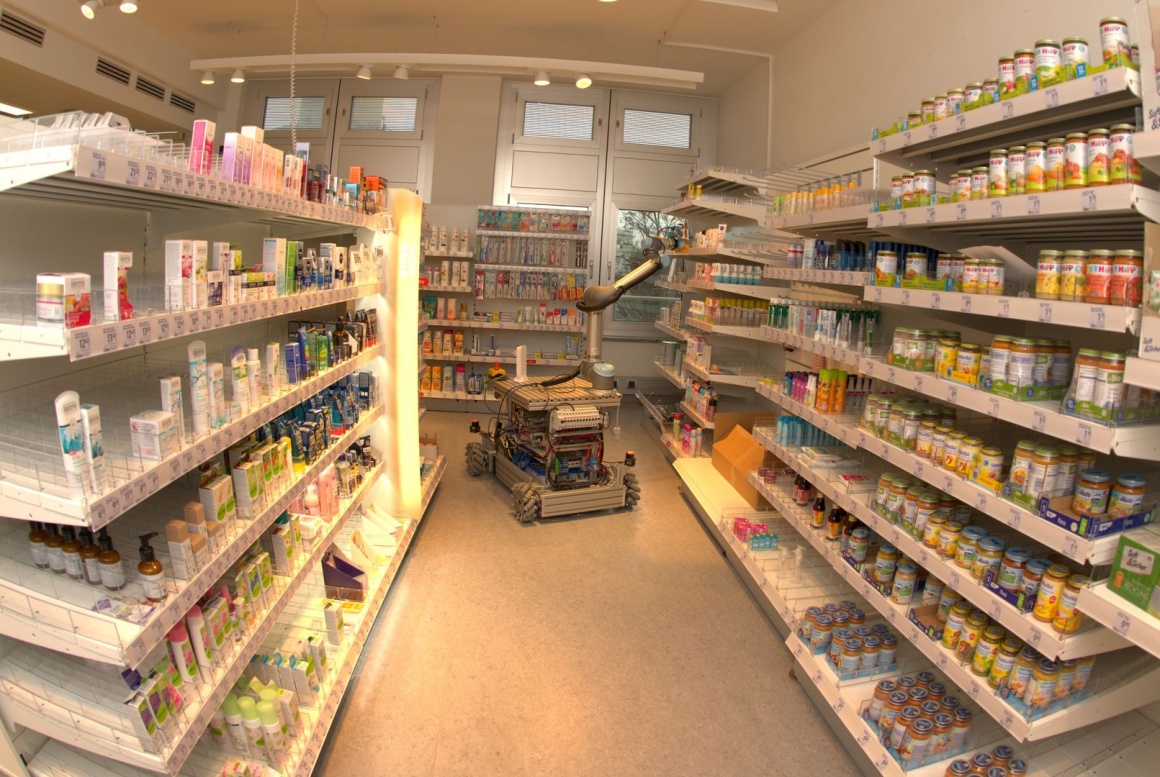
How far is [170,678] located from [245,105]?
914 cm

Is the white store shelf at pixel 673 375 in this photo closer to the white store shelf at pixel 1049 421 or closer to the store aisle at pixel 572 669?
the store aisle at pixel 572 669

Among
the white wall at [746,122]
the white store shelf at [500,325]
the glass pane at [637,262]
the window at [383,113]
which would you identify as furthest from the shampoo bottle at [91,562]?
the window at [383,113]

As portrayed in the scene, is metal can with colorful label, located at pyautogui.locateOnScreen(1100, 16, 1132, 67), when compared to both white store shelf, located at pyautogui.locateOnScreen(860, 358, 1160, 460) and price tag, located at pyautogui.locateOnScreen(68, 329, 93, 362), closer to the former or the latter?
white store shelf, located at pyautogui.locateOnScreen(860, 358, 1160, 460)

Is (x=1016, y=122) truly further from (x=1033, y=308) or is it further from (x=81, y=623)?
(x=81, y=623)

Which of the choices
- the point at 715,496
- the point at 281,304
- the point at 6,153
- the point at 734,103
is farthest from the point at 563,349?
the point at 6,153

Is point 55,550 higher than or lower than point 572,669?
higher

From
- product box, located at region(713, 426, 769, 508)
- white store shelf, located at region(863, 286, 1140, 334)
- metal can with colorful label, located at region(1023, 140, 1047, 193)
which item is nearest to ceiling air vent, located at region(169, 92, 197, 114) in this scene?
product box, located at region(713, 426, 769, 508)

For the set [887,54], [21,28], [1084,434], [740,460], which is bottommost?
[740,460]

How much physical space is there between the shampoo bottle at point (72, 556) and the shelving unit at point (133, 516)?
34mm

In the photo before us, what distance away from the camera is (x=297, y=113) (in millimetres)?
8867

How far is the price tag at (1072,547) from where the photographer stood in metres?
1.84

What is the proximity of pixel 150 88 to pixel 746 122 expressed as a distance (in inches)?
255

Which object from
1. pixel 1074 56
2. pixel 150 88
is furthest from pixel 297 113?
pixel 1074 56

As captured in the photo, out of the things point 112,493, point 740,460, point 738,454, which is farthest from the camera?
point 738,454
